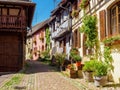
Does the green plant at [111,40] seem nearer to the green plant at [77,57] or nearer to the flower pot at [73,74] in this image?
the flower pot at [73,74]

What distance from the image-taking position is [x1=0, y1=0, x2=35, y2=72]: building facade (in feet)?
78.4

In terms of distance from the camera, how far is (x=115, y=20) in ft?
50.0

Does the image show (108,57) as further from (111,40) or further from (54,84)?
(54,84)

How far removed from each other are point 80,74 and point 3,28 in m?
8.63

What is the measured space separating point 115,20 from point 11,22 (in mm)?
11224

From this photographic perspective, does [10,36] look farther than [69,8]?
No

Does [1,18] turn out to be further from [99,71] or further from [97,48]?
[99,71]

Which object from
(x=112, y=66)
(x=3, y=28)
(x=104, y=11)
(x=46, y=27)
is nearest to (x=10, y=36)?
(x=3, y=28)

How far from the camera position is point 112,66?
14.4m

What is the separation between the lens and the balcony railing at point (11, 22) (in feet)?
78.0

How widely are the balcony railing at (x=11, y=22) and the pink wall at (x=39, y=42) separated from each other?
90.4 ft

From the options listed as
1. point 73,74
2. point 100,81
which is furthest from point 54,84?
point 73,74

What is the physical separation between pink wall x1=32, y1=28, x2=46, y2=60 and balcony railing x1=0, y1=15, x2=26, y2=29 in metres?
27.6

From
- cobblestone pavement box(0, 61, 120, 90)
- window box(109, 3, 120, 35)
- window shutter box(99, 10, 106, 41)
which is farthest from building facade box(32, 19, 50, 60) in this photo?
window box(109, 3, 120, 35)
